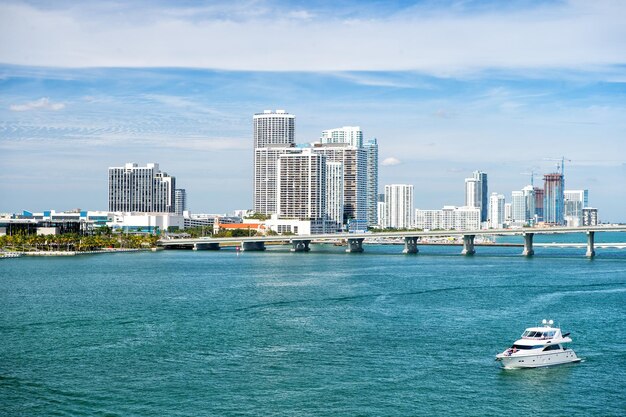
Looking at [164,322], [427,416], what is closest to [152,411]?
[427,416]

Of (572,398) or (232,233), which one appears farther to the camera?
(232,233)

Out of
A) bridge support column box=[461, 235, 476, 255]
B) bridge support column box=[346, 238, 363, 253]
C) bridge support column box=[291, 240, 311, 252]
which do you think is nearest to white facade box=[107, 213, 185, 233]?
bridge support column box=[291, 240, 311, 252]

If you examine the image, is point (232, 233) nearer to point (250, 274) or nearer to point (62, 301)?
point (250, 274)

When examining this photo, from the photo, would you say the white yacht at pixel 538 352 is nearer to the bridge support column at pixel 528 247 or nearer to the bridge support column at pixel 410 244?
the bridge support column at pixel 528 247

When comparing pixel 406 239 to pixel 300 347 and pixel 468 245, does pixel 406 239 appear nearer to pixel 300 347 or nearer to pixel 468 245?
pixel 468 245

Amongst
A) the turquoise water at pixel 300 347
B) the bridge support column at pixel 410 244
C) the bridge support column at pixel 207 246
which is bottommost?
the turquoise water at pixel 300 347

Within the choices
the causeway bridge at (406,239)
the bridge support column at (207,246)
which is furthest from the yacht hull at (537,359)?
the bridge support column at (207,246)
